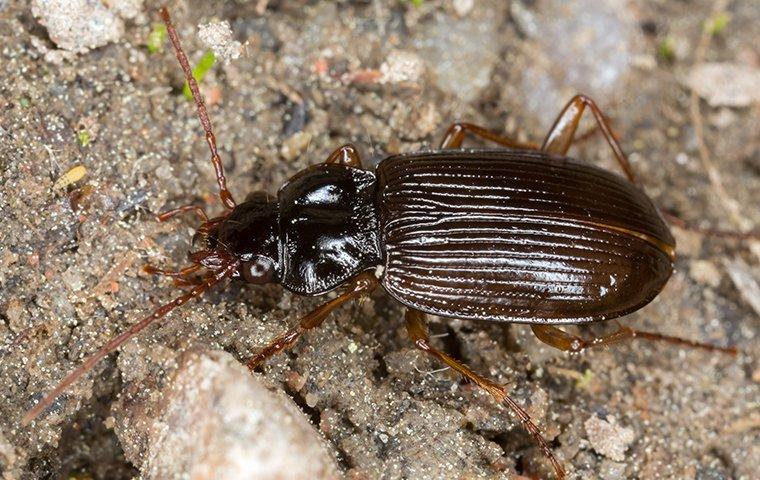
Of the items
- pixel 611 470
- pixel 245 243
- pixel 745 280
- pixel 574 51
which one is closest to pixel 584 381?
pixel 611 470

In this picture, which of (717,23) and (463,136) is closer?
(463,136)

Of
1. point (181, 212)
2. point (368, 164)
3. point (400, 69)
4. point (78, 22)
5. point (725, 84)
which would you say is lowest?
point (725, 84)

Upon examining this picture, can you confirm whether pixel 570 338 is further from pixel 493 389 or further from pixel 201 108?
pixel 201 108

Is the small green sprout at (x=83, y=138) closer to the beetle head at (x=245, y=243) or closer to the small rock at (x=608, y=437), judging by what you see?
the beetle head at (x=245, y=243)

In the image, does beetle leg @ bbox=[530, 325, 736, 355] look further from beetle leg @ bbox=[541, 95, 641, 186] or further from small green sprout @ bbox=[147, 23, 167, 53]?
small green sprout @ bbox=[147, 23, 167, 53]

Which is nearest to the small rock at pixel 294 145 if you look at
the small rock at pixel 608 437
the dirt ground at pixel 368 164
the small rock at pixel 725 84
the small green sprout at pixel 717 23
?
the dirt ground at pixel 368 164

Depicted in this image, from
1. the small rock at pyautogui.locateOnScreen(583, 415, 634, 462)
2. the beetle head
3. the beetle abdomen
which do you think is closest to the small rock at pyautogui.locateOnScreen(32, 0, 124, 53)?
the beetle head
